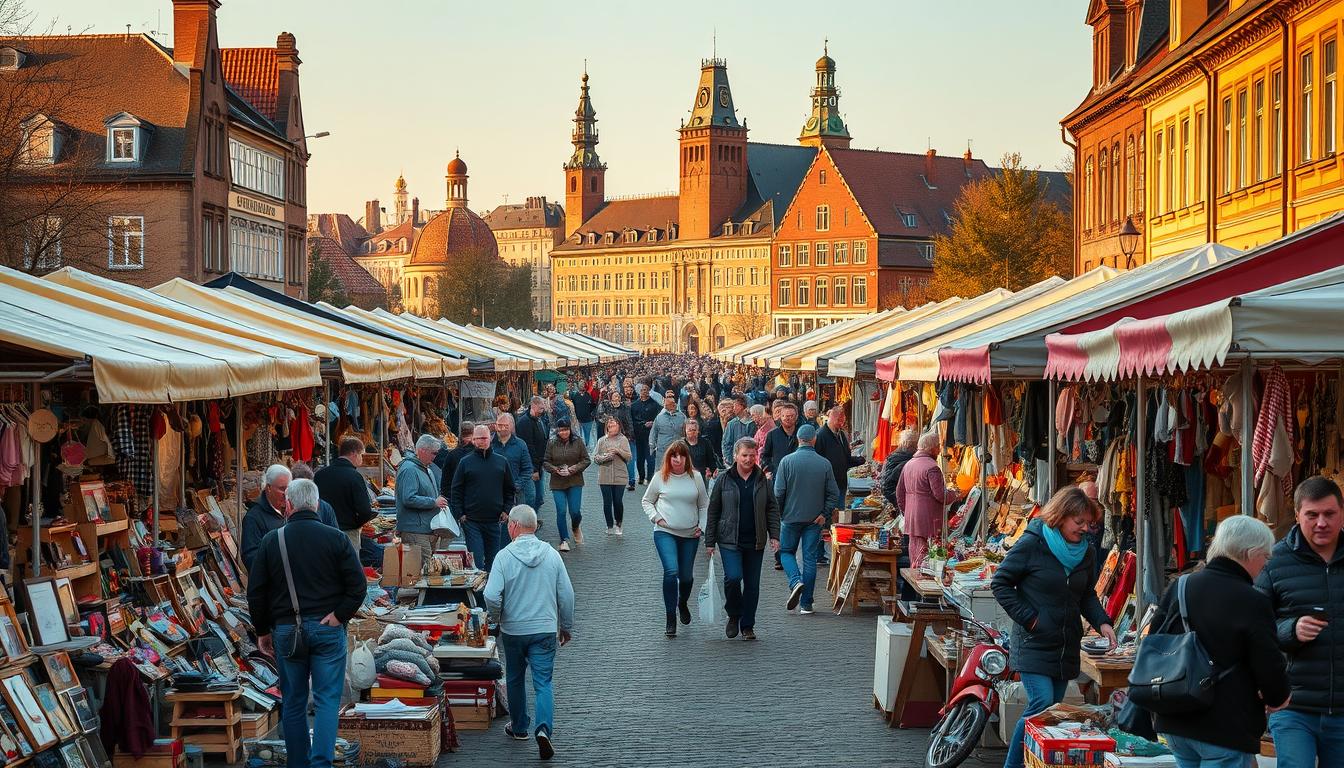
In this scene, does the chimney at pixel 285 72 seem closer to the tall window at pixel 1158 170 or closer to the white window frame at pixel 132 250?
the white window frame at pixel 132 250

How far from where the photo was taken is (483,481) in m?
15.1

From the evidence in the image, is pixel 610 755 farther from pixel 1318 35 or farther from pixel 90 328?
pixel 1318 35

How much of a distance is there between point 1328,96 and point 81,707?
19.8 m

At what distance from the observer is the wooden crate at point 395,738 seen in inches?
371

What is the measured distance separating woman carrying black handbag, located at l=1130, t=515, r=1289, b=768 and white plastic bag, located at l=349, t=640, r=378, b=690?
210 inches

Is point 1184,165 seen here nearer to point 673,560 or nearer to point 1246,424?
point 673,560

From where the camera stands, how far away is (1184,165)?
32.6 m

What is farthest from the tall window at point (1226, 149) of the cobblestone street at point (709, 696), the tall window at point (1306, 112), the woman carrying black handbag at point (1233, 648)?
the woman carrying black handbag at point (1233, 648)

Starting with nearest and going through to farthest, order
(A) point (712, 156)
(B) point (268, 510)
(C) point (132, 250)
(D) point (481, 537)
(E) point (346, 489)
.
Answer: (B) point (268, 510)
(E) point (346, 489)
(D) point (481, 537)
(C) point (132, 250)
(A) point (712, 156)

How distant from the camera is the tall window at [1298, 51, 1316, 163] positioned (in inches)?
950

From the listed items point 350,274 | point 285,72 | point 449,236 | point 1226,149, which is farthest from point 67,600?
point 449,236

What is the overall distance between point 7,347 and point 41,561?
1755mm

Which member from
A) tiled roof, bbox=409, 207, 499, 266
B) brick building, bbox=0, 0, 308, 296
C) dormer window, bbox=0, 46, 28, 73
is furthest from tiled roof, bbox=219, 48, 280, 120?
tiled roof, bbox=409, 207, 499, 266

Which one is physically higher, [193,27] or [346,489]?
[193,27]
